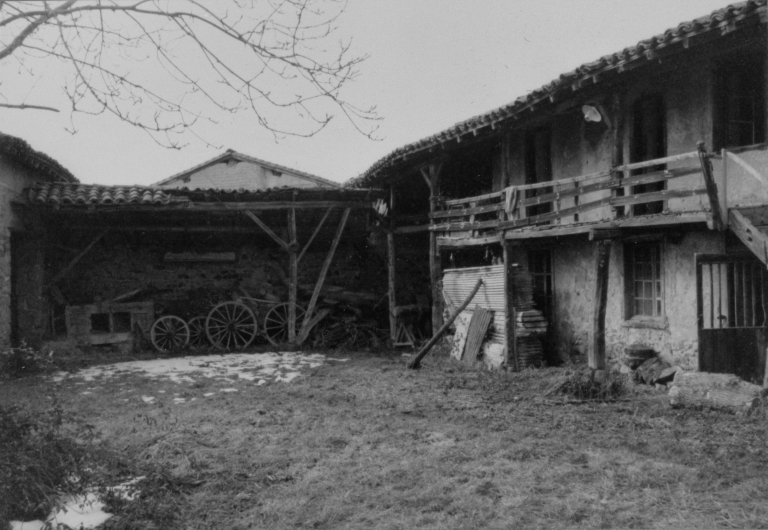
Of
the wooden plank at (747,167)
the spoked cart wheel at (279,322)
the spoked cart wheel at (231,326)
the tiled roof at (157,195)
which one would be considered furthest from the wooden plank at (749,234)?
the spoked cart wheel at (231,326)

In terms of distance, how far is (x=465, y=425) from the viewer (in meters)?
6.33

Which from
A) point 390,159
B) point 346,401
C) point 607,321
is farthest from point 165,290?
point 607,321

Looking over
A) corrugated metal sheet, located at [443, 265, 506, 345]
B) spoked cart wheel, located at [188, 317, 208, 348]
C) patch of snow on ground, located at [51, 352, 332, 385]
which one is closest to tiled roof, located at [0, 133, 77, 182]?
patch of snow on ground, located at [51, 352, 332, 385]

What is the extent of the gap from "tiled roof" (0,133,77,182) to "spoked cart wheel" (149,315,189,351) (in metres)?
3.99

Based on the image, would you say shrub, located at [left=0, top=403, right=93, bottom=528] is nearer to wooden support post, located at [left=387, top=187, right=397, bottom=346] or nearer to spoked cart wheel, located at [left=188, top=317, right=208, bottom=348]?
spoked cart wheel, located at [left=188, top=317, right=208, bottom=348]

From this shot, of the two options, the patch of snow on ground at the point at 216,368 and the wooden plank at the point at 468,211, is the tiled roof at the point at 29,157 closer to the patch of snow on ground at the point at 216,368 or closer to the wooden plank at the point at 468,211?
the patch of snow on ground at the point at 216,368

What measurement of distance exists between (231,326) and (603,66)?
30.9 feet

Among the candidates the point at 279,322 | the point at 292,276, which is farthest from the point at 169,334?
the point at 292,276

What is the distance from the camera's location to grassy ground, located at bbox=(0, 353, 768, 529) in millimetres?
4008

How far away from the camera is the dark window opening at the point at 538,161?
11.1 meters

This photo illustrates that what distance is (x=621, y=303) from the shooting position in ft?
30.5

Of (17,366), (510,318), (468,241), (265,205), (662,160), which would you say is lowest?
(17,366)

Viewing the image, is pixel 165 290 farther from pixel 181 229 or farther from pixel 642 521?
pixel 642 521

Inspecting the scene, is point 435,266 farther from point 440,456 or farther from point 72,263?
point 72,263
